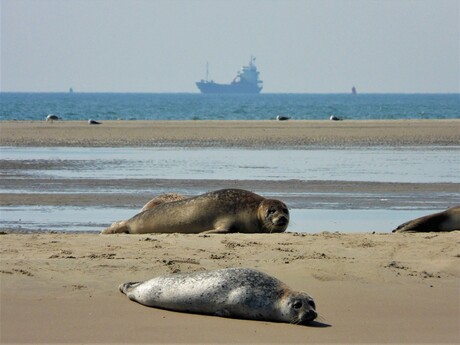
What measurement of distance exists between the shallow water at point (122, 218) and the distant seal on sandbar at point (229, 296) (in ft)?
14.1

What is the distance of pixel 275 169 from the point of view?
20.0m

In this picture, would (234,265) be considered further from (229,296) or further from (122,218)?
(122,218)

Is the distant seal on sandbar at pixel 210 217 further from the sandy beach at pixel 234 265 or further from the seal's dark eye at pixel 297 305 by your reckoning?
the seal's dark eye at pixel 297 305

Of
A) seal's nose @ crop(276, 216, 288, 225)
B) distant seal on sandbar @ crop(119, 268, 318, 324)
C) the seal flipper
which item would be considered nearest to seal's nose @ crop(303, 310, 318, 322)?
distant seal on sandbar @ crop(119, 268, 318, 324)

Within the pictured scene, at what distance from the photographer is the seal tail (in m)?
7.10

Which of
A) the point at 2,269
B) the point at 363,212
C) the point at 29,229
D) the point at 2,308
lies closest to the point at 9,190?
the point at 29,229

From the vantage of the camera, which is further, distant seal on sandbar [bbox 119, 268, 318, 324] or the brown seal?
the brown seal

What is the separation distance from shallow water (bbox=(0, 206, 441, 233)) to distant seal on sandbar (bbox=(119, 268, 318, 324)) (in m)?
4.31

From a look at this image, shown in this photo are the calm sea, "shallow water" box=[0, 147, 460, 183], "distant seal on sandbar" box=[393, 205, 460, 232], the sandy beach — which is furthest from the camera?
the calm sea

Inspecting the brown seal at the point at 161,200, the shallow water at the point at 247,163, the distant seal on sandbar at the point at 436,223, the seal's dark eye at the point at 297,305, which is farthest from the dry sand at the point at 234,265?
the shallow water at the point at 247,163

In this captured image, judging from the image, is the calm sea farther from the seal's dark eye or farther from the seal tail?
the seal's dark eye

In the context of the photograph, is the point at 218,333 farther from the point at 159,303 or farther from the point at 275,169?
the point at 275,169

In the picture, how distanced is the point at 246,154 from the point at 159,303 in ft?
57.9

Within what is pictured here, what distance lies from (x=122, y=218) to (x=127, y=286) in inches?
213
